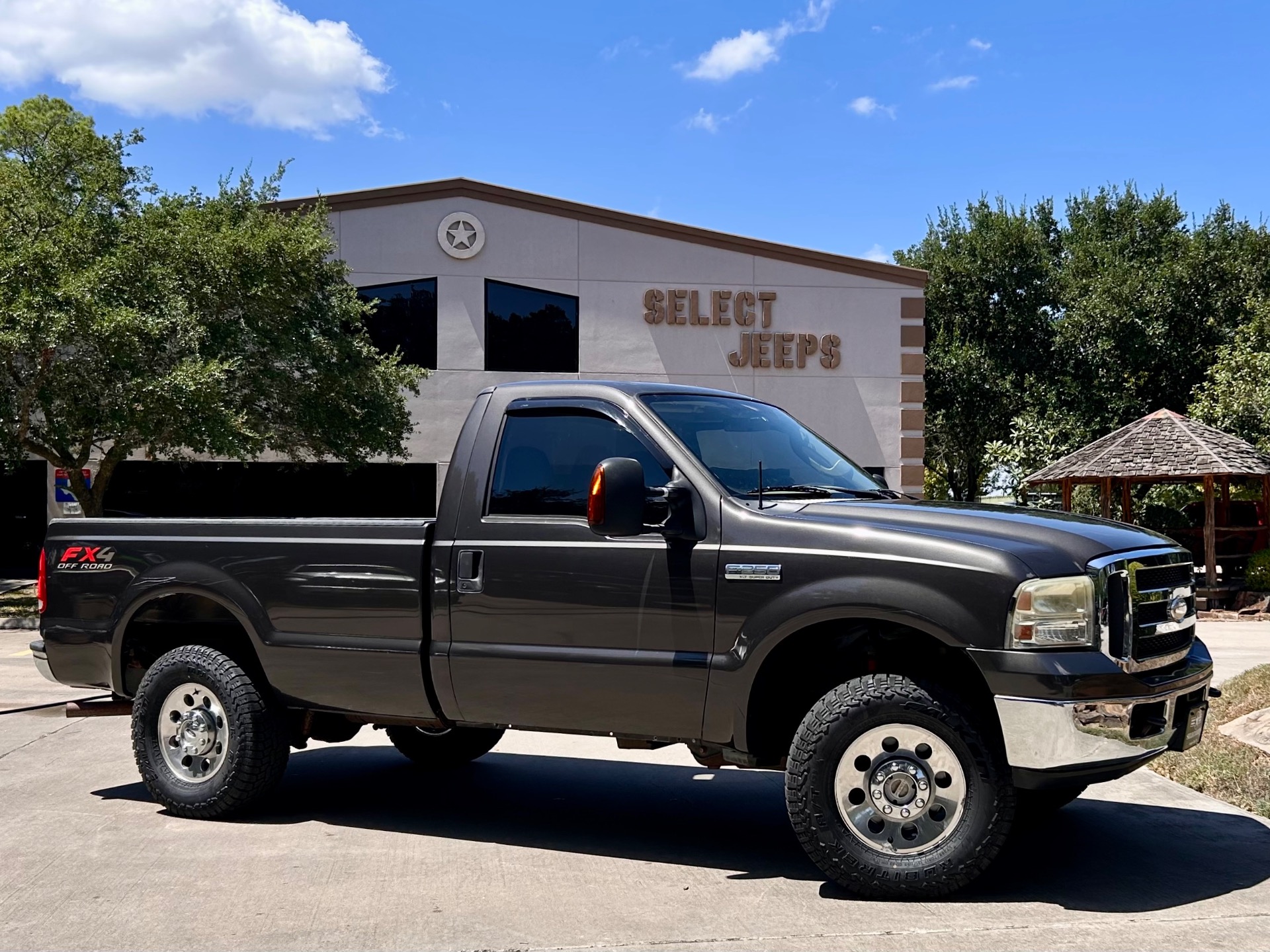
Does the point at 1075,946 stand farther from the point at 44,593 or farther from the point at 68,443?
the point at 68,443

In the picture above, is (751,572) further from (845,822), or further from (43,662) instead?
(43,662)

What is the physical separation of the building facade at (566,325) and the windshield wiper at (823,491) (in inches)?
754

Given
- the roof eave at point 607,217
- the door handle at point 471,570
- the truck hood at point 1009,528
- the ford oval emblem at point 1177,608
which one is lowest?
the ford oval emblem at point 1177,608

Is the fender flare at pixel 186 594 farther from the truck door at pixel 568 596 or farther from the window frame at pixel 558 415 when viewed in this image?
the window frame at pixel 558 415

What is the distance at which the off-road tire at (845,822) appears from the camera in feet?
15.9

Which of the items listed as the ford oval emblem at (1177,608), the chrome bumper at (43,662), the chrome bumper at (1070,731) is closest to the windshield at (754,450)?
the ford oval emblem at (1177,608)

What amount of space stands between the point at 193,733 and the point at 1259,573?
18818 millimetres

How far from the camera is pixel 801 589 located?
5.09 meters

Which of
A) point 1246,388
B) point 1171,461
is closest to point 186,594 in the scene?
point 1171,461

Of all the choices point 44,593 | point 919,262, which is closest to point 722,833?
point 44,593

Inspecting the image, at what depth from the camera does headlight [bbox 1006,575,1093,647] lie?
472 centimetres

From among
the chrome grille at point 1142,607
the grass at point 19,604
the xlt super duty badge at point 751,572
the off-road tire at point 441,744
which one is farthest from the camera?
the grass at point 19,604

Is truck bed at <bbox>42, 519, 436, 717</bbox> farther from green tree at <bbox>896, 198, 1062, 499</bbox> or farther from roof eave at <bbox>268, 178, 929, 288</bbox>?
green tree at <bbox>896, 198, 1062, 499</bbox>

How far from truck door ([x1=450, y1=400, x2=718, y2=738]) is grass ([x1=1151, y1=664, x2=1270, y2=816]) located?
3.32 meters
